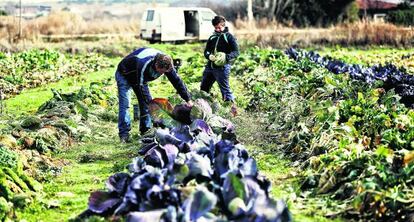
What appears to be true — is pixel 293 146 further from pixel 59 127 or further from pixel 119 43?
pixel 119 43

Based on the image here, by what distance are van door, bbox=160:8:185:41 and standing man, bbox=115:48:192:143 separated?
23.2 m

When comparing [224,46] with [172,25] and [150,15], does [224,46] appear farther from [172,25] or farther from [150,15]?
[150,15]

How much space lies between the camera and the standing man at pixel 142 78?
8.92m

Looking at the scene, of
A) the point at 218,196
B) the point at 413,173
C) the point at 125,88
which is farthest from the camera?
the point at 125,88

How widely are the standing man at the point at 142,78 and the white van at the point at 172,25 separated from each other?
2286 cm

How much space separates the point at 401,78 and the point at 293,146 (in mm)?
4046

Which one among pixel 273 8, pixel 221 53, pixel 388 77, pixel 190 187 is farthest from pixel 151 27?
pixel 190 187

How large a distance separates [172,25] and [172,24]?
0.04 m

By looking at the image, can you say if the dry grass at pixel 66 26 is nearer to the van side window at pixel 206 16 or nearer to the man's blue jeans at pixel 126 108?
the van side window at pixel 206 16

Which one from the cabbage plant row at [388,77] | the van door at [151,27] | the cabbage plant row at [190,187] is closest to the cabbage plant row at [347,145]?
the cabbage plant row at [388,77]

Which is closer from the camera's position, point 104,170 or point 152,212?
point 152,212

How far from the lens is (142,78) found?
9234mm

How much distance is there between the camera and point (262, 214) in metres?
4.93

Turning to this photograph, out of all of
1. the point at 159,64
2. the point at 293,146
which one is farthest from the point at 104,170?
the point at 293,146
